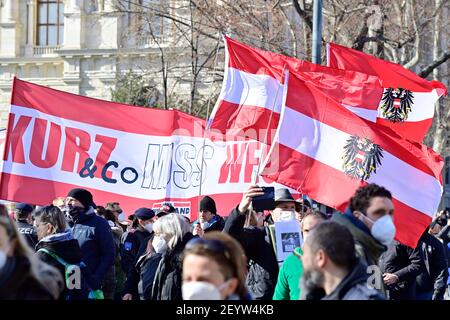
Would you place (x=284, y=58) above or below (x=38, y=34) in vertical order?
above

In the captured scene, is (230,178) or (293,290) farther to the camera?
(230,178)

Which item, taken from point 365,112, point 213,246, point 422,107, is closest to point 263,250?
point 365,112

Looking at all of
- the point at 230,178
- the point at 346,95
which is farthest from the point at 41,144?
the point at 346,95

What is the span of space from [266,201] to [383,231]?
2.82 meters

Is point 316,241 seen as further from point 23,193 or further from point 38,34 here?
point 38,34

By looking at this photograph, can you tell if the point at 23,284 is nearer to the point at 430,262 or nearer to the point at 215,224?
the point at 215,224

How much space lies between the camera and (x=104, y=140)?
13.3 m

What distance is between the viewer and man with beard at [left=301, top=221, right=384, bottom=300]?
5477 mm

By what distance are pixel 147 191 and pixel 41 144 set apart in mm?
1350

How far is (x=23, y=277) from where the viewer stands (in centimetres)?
549

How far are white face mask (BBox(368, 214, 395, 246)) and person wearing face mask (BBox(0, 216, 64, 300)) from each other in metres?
1.91

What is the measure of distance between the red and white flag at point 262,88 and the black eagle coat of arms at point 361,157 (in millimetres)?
1327
